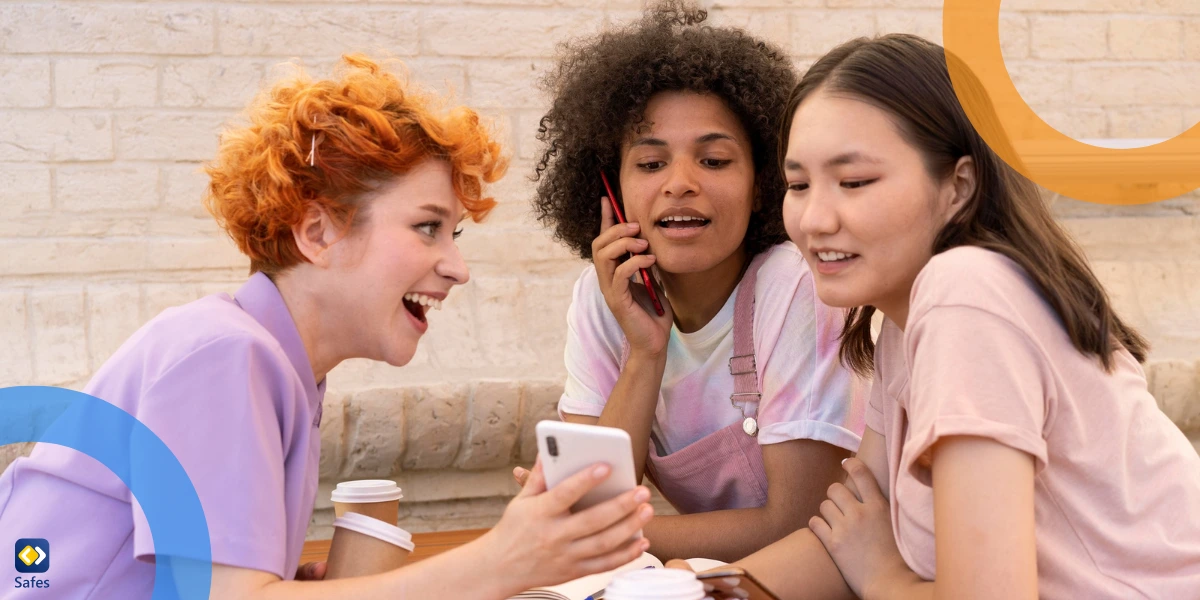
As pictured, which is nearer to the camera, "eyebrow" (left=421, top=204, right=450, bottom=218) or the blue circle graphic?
the blue circle graphic

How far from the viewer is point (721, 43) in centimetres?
212

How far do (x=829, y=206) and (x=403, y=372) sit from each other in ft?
6.87

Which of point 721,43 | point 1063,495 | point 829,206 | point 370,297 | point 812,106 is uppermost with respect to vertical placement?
point 721,43

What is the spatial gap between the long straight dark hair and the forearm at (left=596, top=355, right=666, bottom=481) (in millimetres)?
678

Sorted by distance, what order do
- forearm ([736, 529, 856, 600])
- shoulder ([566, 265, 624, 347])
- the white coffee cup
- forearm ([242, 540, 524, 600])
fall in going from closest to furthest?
1. the white coffee cup
2. forearm ([242, 540, 524, 600])
3. forearm ([736, 529, 856, 600])
4. shoulder ([566, 265, 624, 347])

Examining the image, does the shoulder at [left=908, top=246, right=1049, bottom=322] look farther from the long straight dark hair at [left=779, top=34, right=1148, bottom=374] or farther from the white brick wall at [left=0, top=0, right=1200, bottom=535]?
the white brick wall at [left=0, top=0, right=1200, bottom=535]

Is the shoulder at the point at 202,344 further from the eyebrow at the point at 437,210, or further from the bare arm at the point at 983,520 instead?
the bare arm at the point at 983,520

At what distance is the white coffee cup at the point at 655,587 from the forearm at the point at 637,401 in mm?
885

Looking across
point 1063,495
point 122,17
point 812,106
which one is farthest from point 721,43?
point 122,17

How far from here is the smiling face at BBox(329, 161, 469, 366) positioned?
1559mm

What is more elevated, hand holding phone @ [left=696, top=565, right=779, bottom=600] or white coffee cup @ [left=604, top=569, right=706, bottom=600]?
white coffee cup @ [left=604, top=569, right=706, bottom=600]

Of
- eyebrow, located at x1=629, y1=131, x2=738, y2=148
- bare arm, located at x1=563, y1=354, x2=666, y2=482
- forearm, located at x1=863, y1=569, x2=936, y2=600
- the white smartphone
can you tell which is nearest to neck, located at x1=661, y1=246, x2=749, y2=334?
bare arm, located at x1=563, y1=354, x2=666, y2=482

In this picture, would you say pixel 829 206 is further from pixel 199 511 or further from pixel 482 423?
pixel 482 423

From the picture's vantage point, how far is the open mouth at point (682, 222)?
6.64ft
